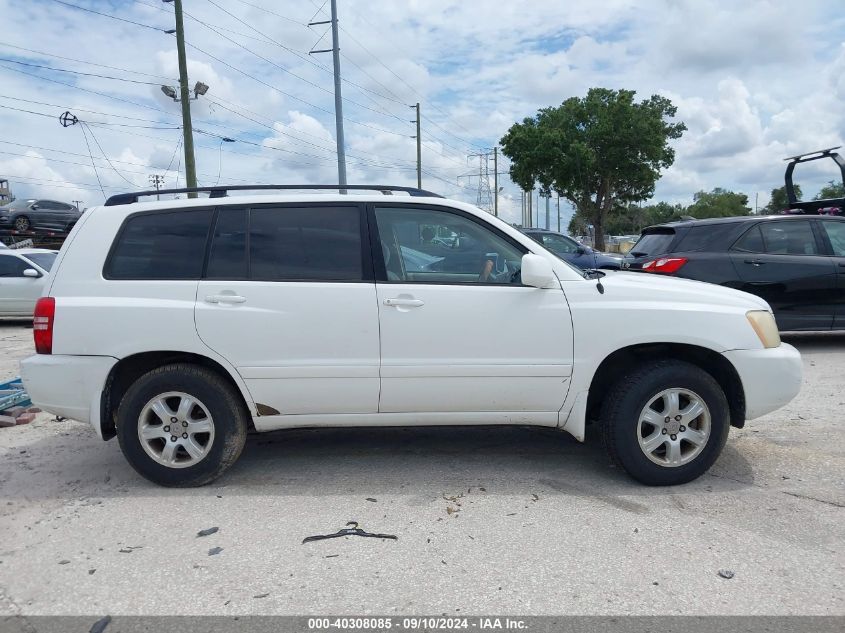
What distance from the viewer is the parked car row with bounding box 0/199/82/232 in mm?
21188

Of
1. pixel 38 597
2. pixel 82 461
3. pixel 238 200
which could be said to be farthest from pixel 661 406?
pixel 82 461

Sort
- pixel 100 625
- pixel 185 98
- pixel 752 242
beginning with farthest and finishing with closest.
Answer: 1. pixel 185 98
2. pixel 752 242
3. pixel 100 625

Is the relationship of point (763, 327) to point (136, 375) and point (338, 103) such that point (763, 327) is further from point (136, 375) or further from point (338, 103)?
point (338, 103)

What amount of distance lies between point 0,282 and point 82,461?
9254 millimetres

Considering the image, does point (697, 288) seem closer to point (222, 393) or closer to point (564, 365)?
point (564, 365)

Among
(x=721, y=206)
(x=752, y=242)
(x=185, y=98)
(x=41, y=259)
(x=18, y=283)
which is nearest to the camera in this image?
(x=752, y=242)

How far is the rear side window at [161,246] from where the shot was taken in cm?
402

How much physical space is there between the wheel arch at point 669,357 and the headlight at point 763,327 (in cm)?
26

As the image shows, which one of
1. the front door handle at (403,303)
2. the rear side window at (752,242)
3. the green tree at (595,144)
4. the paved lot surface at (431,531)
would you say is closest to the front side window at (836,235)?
the rear side window at (752,242)

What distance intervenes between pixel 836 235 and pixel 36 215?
22984 mm

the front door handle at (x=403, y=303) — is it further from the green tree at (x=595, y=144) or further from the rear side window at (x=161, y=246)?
the green tree at (x=595, y=144)

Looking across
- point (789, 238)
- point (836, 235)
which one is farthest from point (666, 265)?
point (836, 235)

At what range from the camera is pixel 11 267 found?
1198 cm

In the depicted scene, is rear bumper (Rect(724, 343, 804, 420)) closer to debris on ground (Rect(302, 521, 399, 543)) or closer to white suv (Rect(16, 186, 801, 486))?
white suv (Rect(16, 186, 801, 486))
